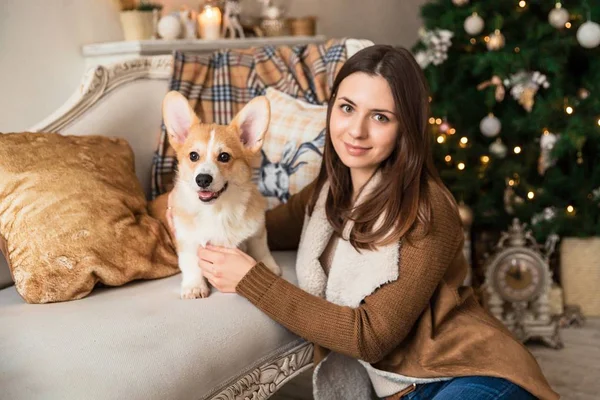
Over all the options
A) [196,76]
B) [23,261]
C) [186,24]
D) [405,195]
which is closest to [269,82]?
[196,76]

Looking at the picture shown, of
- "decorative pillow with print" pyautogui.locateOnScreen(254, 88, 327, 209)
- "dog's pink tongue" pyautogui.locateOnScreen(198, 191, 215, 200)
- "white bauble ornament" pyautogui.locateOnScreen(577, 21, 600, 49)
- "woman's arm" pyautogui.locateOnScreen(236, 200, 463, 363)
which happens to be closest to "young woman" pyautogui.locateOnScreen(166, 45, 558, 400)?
"woman's arm" pyautogui.locateOnScreen(236, 200, 463, 363)

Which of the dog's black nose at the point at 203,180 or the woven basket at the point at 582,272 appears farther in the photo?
the woven basket at the point at 582,272

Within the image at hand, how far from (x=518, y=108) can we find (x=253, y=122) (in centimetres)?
194

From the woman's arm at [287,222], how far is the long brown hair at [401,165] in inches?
14.5

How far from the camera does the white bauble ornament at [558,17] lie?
284 centimetres

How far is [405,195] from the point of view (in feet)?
5.08

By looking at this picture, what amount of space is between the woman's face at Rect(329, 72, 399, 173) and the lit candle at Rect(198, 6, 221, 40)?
1431mm

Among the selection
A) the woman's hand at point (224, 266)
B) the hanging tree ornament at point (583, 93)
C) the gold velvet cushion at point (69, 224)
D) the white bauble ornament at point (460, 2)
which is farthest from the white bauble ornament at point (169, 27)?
the hanging tree ornament at point (583, 93)

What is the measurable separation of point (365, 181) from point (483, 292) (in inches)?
60.6

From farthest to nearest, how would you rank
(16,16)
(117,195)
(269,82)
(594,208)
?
(594,208), (269,82), (16,16), (117,195)

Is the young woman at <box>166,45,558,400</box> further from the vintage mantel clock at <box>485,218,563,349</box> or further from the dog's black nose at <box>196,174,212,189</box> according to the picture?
the vintage mantel clock at <box>485,218,563,349</box>

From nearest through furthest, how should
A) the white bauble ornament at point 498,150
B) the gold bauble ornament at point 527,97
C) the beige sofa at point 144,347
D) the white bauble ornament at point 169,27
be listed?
the beige sofa at point 144,347
the white bauble ornament at point 169,27
the gold bauble ornament at point 527,97
the white bauble ornament at point 498,150

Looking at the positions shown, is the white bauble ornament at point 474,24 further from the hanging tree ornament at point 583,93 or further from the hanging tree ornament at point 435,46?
the hanging tree ornament at point 583,93

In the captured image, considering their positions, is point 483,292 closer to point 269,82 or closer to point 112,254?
point 269,82
